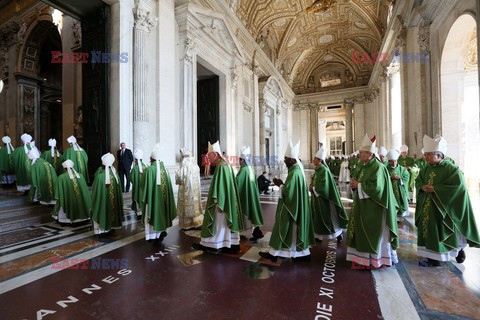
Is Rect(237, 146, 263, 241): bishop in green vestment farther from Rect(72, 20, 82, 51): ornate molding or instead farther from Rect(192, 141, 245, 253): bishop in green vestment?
Rect(72, 20, 82, 51): ornate molding

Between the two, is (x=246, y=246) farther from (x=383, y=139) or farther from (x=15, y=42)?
(x=383, y=139)

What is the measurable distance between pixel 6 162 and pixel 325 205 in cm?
907

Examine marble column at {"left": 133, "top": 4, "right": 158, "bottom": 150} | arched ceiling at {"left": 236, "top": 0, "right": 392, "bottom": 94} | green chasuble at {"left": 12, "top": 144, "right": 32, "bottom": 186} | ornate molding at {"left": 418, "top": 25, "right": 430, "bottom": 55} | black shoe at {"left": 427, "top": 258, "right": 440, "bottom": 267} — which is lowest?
black shoe at {"left": 427, "top": 258, "right": 440, "bottom": 267}

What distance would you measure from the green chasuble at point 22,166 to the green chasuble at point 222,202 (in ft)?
17.5

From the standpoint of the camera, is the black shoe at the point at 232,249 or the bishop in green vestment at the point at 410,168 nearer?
the black shoe at the point at 232,249

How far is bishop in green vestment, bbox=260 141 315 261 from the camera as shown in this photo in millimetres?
3074

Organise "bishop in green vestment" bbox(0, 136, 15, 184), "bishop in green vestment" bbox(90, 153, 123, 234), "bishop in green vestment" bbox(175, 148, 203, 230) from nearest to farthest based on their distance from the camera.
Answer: "bishop in green vestment" bbox(90, 153, 123, 234), "bishop in green vestment" bbox(175, 148, 203, 230), "bishop in green vestment" bbox(0, 136, 15, 184)

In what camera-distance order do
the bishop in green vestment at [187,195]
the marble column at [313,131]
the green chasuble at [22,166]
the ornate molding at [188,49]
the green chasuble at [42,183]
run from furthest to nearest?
the marble column at [313,131], the ornate molding at [188,49], the green chasuble at [22,166], the green chasuble at [42,183], the bishop in green vestment at [187,195]

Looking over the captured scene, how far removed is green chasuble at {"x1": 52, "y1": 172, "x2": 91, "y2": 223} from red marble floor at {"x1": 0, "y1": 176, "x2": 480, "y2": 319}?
90 centimetres

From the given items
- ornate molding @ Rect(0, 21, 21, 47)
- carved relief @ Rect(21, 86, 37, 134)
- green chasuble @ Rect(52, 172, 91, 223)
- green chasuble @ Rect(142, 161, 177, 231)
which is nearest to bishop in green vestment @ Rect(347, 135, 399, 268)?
green chasuble @ Rect(142, 161, 177, 231)

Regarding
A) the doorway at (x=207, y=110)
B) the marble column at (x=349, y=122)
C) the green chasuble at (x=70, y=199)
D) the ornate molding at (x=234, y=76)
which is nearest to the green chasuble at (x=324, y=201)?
the green chasuble at (x=70, y=199)

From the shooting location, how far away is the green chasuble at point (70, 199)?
181 inches

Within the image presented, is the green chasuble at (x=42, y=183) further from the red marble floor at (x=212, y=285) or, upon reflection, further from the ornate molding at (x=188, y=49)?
the ornate molding at (x=188, y=49)

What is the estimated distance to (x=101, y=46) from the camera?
6.98 meters
